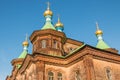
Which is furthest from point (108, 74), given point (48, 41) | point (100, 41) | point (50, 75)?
point (100, 41)

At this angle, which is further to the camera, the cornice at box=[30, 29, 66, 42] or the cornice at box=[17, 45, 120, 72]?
the cornice at box=[30, 29, 66, 42]

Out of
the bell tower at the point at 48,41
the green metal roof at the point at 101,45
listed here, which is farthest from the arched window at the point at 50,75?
the green metal roof at the point at 101,45

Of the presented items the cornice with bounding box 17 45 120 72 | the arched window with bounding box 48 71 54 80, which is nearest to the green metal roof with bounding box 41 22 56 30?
the cornice with bounding box 17 45 120 72

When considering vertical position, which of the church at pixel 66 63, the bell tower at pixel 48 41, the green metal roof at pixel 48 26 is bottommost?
the church at pixel 66 63

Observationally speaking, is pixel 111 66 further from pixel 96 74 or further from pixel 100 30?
pixel 100 30

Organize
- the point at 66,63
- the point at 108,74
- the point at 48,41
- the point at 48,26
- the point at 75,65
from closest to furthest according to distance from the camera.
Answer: the point at 108,74, the point at 75,65, the point at 66,63, the point at 48,41, the point at 48,26

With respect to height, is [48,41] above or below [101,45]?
below

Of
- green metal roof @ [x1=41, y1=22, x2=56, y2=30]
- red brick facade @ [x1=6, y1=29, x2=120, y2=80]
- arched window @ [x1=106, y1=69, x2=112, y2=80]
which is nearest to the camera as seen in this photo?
red brick facade @ [x1=6, y1=29, x2=120, y2=80]

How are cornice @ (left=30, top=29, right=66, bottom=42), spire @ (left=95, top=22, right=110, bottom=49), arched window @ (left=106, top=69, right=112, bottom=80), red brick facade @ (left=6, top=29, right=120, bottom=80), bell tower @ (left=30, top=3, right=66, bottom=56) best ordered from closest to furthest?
1. red brick facade @ (left=6, top=29, right=120, bottom=80)
2. arched window @ (left=106, top=69, right=112, bottom=80)
3. bell tower @ (left=30, top=3, right=66, bottom=56)
4. cornice @ (left=30, top=29, right=66, bottom=42)
5. spire @ (left=95, top=22, right=110, bottom=49)

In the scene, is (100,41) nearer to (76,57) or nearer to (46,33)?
(46,33)

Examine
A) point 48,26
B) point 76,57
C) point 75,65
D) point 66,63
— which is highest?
point 48,26

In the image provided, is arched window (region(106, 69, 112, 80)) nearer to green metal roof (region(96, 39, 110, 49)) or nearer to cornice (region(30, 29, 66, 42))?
cornice (region(30, 29, 66, 42))

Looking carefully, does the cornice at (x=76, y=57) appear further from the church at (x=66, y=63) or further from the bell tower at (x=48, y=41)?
the bell tower at (x=48, y=41)

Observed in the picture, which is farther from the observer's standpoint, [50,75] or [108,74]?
[50,75]
